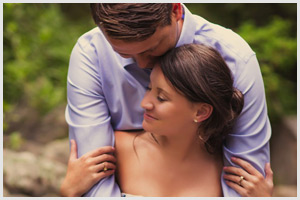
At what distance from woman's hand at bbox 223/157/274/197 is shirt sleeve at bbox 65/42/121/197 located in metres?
0.71

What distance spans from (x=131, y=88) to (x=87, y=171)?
57cm

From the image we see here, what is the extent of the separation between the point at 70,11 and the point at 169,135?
5721 millimetres

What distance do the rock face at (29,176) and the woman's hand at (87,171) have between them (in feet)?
5.18

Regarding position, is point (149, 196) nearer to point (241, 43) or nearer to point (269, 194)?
point (269, 194)

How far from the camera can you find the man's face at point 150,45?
2.13 meters

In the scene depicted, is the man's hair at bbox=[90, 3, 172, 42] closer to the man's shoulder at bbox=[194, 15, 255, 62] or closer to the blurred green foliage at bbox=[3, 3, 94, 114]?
the man's shoulder at bbox=[194, 15, 255, 62]

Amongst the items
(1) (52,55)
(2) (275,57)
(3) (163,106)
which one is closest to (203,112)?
(3) (163,106)

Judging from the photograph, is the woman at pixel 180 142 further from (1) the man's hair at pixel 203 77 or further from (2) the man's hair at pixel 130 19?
(2) the man's hair at pixel 130 19

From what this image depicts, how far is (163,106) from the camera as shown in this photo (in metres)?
2.40

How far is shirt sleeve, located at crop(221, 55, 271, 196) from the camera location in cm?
245

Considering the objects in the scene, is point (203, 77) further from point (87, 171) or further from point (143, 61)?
point (87, 171)

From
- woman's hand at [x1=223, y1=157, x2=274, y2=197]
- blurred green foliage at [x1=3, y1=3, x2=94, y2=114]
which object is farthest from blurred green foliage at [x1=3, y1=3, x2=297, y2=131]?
woman's hand at [x1=223, y1=157, x2=274, y2=197]

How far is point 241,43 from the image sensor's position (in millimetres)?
2502

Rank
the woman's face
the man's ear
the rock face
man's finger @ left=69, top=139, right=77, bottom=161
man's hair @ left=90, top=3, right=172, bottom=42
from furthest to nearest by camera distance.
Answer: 1. the rock face
2. man's finger @ left=69, top=139, right=77, bottom=161
3. the woman's face
4. the man's ear
5. man's hair @ left=90, top=3, right=172, bottom=42
